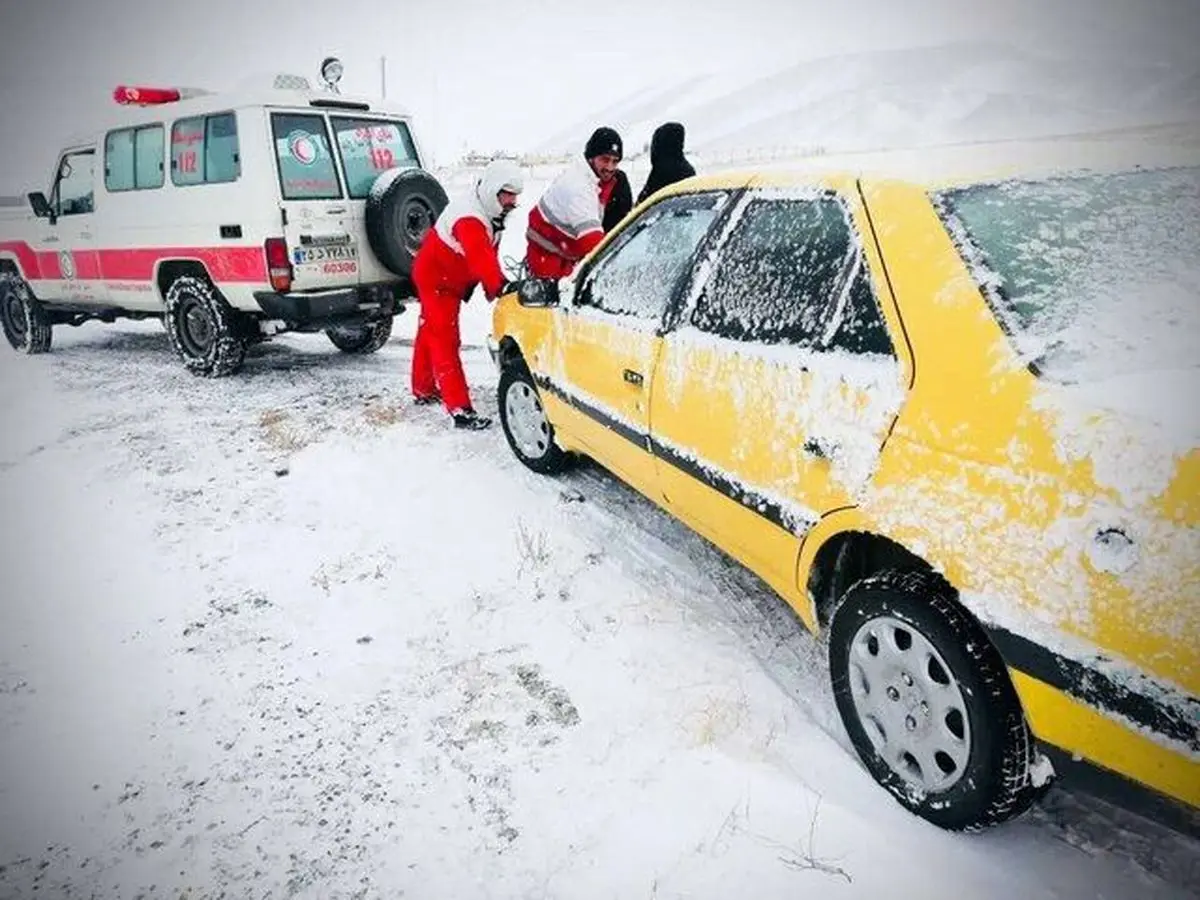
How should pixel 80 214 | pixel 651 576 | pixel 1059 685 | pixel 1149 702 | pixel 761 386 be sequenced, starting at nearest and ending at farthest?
pixel 1149 702 < pixel 1059 685 < pixel 761 386 < pixel 651 576 < pixel 80 214

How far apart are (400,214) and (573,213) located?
1786 millimetres

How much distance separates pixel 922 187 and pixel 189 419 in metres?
5.41

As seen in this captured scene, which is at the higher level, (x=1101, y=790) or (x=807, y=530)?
(x=807, y=530)

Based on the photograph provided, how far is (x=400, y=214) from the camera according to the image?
588 cm

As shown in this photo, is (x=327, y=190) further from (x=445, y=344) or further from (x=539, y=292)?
(x=539, y=292)

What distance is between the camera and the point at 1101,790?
1490mm

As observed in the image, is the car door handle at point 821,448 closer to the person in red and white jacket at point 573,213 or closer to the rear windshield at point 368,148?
the person in red and white jacket at point 573,213

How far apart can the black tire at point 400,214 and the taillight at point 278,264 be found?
2.34 feet

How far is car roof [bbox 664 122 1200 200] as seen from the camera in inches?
80.3

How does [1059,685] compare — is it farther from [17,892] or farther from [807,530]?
[17,892]

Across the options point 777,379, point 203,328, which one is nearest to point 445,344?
point 203,328

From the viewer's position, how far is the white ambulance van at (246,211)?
5.59 m

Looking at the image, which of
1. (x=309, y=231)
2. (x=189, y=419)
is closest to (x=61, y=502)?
(x=189, y=419)

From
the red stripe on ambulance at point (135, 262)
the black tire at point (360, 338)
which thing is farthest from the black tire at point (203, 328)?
the black tire at point (360, 338)
